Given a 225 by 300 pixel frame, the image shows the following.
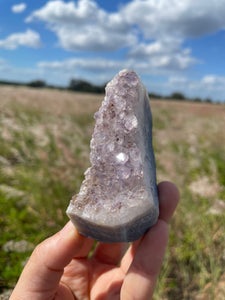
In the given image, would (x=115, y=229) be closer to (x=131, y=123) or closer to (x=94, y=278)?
(x=131, y=123)

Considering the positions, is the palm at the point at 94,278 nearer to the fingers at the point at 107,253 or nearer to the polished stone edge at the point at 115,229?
the fingers at the point at 107,253

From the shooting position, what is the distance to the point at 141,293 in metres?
1.26

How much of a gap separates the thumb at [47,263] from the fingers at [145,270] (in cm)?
30

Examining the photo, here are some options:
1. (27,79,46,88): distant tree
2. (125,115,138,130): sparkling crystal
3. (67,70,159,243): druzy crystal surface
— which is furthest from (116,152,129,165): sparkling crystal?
(27,79,46,88): distant tree

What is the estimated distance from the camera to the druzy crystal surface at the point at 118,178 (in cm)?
119

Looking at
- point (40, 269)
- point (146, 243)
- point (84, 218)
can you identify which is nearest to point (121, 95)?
point (84, 218)

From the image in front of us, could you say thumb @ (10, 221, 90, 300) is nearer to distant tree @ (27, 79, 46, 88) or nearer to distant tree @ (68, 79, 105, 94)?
distant tree @ (68, 79, 105, 94)

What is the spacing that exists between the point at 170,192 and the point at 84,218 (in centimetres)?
63

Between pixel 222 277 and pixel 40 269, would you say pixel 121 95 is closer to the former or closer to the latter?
pixel 40 269

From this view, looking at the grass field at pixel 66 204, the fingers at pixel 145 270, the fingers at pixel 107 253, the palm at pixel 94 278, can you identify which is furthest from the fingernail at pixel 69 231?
the grass field at pixel 66 204

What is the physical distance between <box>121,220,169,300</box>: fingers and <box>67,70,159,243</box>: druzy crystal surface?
81mm

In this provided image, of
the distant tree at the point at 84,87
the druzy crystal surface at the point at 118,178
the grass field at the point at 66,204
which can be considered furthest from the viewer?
the distant tree at the point at 84,87

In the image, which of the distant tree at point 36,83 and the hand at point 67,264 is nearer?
the hand at point 67,264

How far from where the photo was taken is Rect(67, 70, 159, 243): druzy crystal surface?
1191mm
